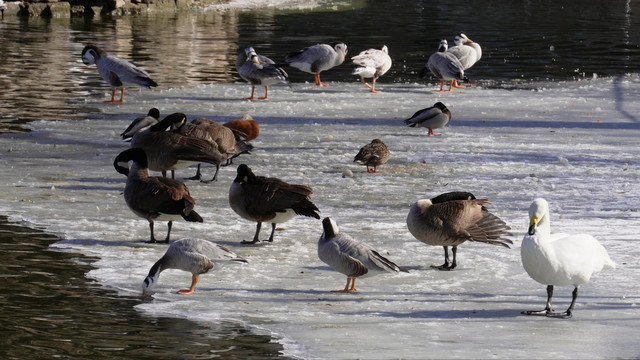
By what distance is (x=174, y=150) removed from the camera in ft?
41.6

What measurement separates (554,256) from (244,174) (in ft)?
12.1

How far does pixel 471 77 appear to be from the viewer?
26.7 m

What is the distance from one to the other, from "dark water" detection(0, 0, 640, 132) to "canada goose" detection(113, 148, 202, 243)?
25.4 feet

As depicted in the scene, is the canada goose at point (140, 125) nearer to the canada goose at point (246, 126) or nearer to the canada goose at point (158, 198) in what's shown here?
the canada goose at point (246, 126)

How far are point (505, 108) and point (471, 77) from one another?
6.20 m

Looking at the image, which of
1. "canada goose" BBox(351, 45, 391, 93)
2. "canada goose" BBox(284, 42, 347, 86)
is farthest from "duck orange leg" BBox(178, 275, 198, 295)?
"canada goose" BBox(284, 42, 347, 86)

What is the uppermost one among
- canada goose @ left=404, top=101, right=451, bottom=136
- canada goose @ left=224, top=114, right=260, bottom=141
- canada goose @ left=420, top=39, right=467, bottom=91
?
canada goose @ left=420, top=39, right=467, bottom=91

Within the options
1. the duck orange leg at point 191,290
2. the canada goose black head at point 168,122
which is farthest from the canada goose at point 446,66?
the duck orange leg at point 191,290

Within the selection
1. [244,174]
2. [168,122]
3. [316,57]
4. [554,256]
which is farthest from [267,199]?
[316,57]

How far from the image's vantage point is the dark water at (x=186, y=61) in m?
7.79

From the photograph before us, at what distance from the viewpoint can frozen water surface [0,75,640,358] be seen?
26.5ft

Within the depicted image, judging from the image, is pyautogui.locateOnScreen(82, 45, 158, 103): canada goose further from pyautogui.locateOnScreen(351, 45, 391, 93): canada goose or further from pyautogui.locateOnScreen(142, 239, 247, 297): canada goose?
pyautogui.locateOnScreen(142, 239, 247, 297): canada goose

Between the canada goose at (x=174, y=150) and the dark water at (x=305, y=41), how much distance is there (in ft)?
18.3

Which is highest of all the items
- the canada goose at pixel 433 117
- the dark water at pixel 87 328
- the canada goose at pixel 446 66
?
the canada goose at pixel 446 66
